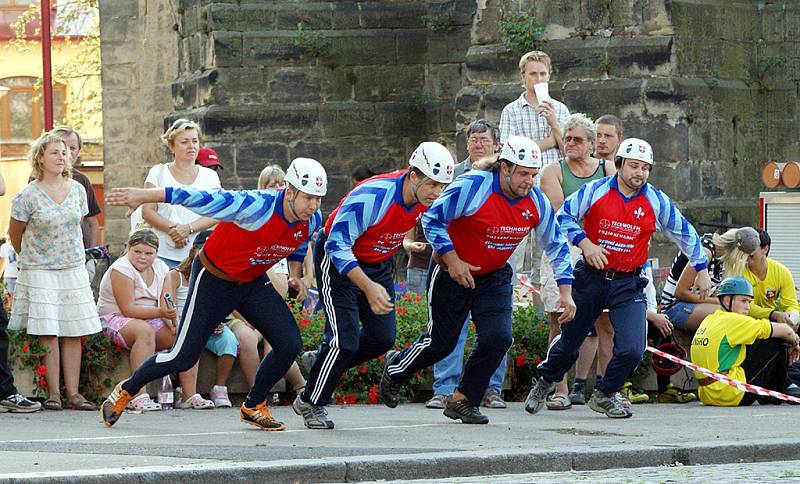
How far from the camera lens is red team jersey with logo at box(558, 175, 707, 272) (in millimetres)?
12266

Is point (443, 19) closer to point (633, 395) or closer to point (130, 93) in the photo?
point (633, 395)

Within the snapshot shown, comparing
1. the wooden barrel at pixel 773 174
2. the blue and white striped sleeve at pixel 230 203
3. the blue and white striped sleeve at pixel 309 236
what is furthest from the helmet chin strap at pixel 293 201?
the wooden barrel at pixel 773 174

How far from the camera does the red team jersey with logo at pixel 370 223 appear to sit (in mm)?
11094

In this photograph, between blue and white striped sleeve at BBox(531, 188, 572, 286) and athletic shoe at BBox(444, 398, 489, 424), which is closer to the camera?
blue and white striped sleeve at BBox(531, 188, 572, 286)

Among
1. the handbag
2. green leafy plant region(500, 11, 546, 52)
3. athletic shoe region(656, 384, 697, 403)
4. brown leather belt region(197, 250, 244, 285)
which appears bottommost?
A: athletic shoe region(656, 384, 697, 403)

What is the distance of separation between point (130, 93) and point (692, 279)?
1661 cm

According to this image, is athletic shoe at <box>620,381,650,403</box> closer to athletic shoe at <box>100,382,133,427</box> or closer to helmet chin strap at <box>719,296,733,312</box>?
helmet chin strap at <box>719,296,733,312</box>

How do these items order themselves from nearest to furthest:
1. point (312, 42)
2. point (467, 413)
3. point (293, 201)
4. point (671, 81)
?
1. point (293, 201)
2. point (467, 413)
3. point (671, 81)
4. point (312, 42)

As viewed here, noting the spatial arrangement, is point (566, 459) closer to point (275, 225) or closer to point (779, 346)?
point (275, 225)

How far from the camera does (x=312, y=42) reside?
21703 mm

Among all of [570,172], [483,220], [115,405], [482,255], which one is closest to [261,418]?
[115,405]

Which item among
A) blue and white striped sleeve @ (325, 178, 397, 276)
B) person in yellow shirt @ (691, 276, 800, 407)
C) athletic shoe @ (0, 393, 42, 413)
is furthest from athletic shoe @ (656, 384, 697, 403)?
athletic shoe @ (0, 393, 42, 413)

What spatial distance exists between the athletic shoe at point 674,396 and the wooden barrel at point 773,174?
3.33m

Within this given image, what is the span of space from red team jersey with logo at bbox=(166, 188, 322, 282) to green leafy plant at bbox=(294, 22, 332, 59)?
10738 mm
